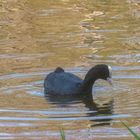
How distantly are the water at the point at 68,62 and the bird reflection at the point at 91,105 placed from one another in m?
0.01

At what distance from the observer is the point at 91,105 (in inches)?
512

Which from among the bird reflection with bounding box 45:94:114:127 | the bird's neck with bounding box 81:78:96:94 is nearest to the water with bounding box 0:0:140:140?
the bird reflection with bounding box 45:94:114:127

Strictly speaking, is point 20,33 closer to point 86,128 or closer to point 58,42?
point 58,42

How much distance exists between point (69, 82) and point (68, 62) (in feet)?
4.75

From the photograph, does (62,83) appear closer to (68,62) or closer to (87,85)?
(87,85)

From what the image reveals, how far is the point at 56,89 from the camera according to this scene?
47.0 feet

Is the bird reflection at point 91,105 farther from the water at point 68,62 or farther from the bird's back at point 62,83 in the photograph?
the bird's back at point 62,83

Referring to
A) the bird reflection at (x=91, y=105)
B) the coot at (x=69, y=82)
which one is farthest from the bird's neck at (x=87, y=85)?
the bird reflection at (x=91, y=105)

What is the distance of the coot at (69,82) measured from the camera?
13.9 m

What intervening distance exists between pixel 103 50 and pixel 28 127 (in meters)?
5.35

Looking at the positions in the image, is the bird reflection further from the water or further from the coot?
the coot

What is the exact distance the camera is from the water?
11.5 meters

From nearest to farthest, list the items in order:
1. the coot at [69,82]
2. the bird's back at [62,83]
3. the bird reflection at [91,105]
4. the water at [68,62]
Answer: the water at [68,62] < the bird reflection at [91,105] < the coot at [69,82] < the bird's back at [62,83]

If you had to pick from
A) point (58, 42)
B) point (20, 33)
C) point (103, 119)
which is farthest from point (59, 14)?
point (103, 119)
